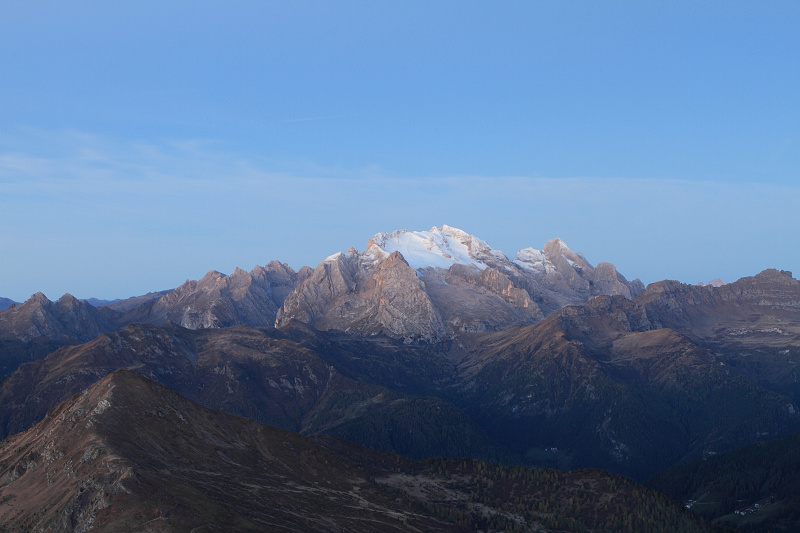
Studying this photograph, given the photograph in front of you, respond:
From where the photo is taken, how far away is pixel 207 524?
18975 centimetres

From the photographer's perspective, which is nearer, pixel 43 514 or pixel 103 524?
pixel 103 524

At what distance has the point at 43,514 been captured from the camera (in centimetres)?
19838

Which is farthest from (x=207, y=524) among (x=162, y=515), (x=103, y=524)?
(x=103, y=524)

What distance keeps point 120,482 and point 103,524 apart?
14870mm

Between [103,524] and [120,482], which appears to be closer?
[103,524]

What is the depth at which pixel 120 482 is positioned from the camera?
19762 centimetres

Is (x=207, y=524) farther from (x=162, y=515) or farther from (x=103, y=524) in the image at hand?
(x=103, y=524)

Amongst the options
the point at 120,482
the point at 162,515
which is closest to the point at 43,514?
the point at 120,482

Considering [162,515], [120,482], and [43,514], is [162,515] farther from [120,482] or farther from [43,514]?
[43,514]

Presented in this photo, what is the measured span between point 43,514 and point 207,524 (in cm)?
4470

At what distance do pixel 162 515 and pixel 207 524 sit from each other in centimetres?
1091

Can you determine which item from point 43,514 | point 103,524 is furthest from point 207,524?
point 43,514

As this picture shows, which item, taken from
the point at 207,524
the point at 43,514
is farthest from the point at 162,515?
the point at 43,514

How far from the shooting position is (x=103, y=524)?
184 meters
